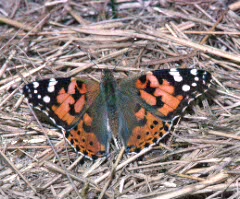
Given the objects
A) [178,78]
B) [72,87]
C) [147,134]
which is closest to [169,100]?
[178,78]

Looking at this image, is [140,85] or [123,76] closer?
[140,85]

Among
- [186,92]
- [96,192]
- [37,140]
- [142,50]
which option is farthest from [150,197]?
[142,50]

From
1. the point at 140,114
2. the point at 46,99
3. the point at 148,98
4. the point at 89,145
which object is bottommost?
the point at 89,145

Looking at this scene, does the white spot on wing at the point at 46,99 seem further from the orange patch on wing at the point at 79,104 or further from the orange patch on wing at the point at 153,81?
the orange patch on wing at the point at 153,81

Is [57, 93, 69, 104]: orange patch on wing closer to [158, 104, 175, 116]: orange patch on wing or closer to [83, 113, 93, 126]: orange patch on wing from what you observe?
[83, 113, 93, 126]: orange patch on wing

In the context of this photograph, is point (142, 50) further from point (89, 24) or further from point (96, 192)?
point (96, 192)

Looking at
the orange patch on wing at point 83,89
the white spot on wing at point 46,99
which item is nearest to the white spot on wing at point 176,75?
the orange patch on wing at point 83,89

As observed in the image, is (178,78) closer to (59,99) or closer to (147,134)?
(147,134)
